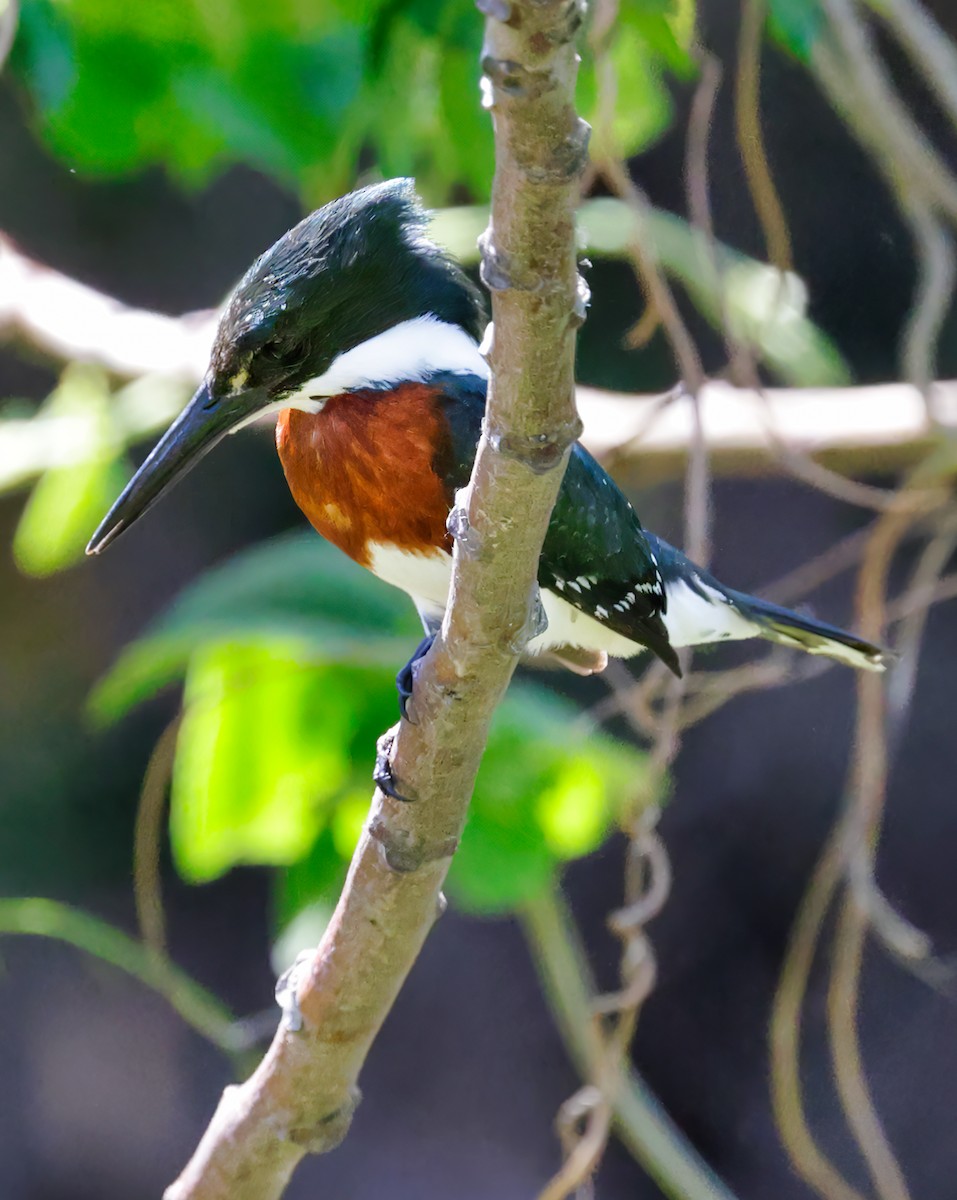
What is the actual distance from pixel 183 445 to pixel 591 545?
31 centimetres

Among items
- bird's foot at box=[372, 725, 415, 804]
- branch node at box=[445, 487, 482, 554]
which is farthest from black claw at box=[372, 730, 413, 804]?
branch node at box=[445, 487, 482, 554]

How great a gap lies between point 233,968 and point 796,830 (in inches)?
29.4

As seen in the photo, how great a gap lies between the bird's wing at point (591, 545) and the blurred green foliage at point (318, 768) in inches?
4.0

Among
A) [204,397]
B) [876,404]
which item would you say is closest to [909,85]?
[876,404]

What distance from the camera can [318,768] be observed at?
0.97 m

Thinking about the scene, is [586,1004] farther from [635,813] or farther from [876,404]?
[876,404]

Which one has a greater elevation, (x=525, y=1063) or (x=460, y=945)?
(x=460, y=945)

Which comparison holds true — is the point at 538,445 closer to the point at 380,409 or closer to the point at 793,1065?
the point at 380,409

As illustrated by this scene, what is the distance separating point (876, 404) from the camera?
144 centimetres

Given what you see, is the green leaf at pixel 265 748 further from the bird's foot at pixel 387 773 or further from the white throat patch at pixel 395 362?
the white throat patch at pixel 395 362

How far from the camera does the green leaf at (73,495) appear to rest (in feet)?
3.99

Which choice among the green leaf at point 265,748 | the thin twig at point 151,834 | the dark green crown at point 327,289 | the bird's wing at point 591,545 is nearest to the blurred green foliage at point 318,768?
the green leaf at point 265,748

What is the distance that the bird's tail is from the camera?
3.85ft

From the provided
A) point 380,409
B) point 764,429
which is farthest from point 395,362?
point 764,429
